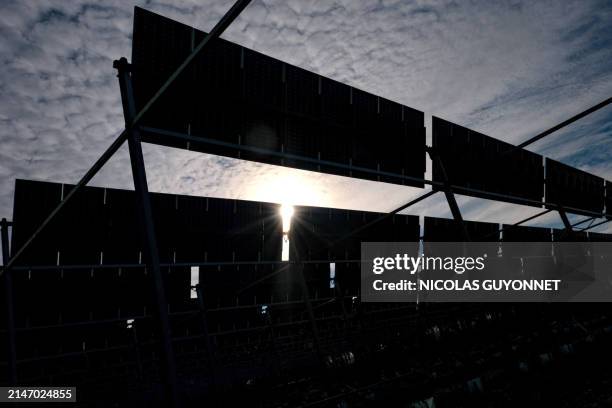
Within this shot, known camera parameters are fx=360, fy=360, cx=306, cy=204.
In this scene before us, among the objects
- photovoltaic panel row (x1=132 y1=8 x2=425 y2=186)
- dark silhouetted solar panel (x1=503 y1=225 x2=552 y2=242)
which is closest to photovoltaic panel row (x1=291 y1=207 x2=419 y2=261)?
photovoltaic panel row (x1=132 y1=8 x2=425 y2=186)

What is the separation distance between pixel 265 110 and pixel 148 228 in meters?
3.16

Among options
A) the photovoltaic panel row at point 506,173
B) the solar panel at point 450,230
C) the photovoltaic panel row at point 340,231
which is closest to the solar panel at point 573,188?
the photovoltaic panel row at point 506,173

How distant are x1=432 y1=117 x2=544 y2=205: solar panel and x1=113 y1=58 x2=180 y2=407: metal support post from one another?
6.55 meters

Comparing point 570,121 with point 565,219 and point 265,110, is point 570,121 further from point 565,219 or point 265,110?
point 565,219

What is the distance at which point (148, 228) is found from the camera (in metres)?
3.84

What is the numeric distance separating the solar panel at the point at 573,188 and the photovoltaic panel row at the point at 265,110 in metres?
7.03

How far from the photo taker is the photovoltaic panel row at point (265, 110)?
16.2 ft

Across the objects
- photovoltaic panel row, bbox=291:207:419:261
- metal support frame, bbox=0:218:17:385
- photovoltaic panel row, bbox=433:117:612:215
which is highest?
photovoltaic panel row, bbox=433:117:612:215

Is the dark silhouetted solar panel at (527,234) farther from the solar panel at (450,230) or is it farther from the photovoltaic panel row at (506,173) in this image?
the photovoltaic panel row at (506,173)

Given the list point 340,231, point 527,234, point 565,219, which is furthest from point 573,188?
point 340,231

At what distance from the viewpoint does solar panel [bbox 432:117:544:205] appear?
8586mm

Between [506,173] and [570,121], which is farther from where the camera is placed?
[506,173]

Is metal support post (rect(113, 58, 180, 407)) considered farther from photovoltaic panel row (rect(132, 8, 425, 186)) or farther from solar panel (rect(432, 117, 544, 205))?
solar panel (rect(432, 117, 544, 205))

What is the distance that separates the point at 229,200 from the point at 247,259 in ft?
6.15
